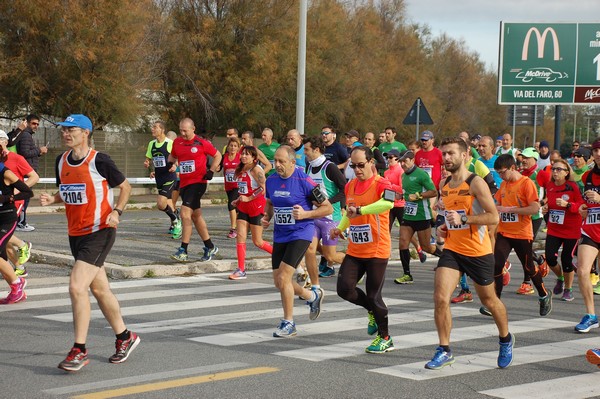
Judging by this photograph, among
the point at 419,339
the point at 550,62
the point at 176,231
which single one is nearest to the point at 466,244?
the point at 419,339

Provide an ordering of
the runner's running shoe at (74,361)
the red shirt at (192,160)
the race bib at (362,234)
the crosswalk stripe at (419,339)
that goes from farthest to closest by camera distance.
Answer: the red shirt at (192,160) → the race bib at (362,234) → the crosswalk stripe at (419,339) → the runner's running shoe at (74,361)

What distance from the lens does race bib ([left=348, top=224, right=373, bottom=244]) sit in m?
9.01

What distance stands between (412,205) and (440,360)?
5686 millimetres

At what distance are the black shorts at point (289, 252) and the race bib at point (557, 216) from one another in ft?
12.2

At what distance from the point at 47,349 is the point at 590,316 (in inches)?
213

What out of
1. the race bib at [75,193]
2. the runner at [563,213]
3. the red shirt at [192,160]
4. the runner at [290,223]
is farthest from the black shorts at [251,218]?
the race bib at [75,193]

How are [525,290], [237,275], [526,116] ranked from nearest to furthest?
[525,290] < [237,275] < [526,116]

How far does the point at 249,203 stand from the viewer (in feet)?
42.6

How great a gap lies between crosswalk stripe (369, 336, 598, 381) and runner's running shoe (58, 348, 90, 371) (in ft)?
7.60

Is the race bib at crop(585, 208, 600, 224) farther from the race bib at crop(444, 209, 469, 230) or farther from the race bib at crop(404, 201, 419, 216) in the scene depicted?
the race bib at crop(404, 201, 419, 216)

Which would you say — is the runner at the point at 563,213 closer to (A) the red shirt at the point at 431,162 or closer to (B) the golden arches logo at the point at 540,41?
(A) the red shirt at the point at 431,162

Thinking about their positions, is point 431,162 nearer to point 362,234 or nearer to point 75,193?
point 362,234

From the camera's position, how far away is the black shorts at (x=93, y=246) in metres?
8.04

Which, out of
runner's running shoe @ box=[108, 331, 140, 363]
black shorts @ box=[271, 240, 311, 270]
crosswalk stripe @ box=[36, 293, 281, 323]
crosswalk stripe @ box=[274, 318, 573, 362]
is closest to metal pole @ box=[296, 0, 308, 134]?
crosswalk stripe @ box=[36, 293, 281, 323]
